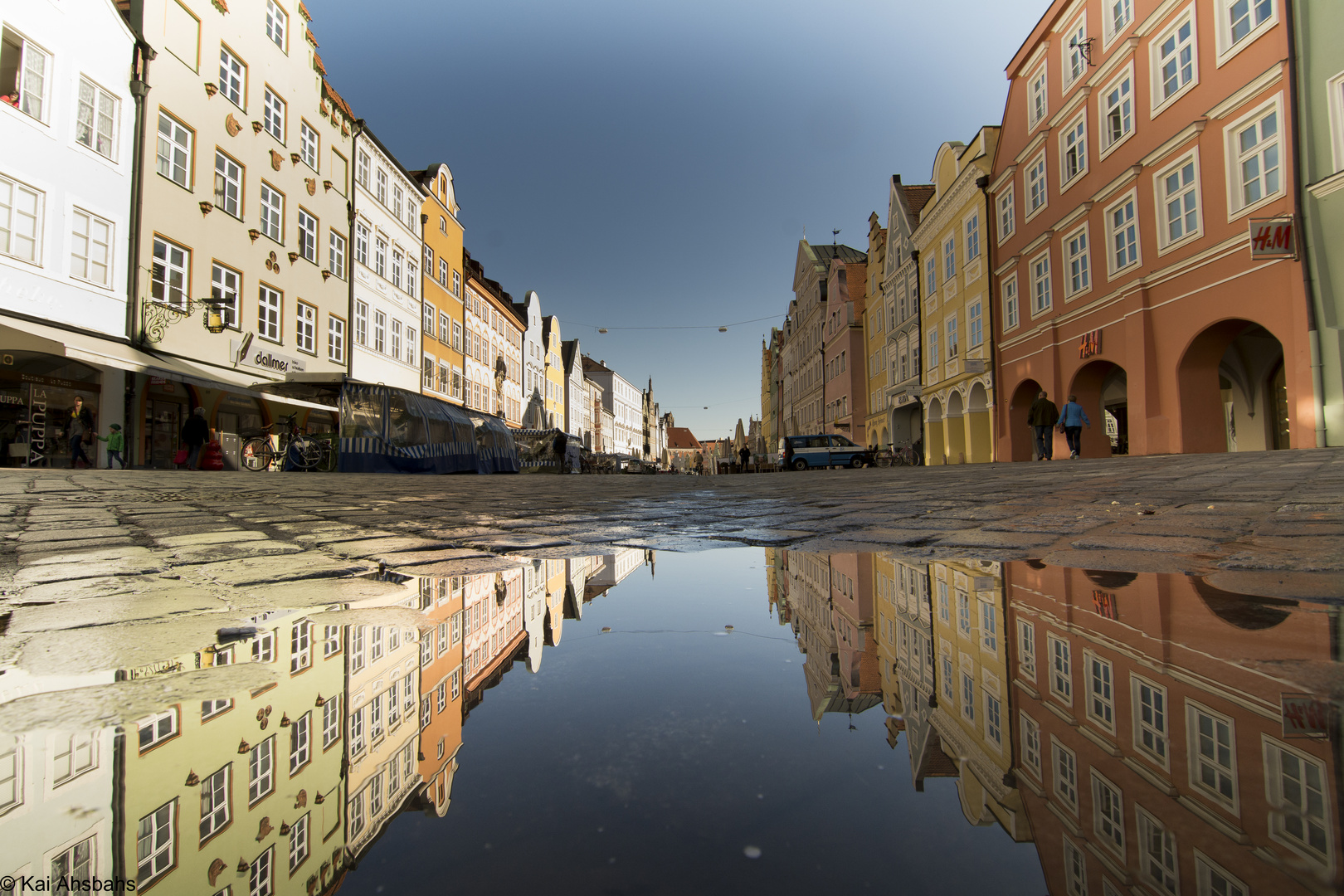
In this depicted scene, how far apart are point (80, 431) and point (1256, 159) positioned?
22.9 meters

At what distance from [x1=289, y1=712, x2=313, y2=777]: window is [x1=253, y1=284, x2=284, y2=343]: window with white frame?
20.3 metres

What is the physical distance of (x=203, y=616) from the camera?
1.66m

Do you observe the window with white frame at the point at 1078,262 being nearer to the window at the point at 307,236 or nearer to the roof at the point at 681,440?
the window at the point at 307,236

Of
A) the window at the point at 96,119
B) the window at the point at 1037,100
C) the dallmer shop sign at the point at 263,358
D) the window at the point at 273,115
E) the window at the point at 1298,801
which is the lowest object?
the window at the point at 1298,801

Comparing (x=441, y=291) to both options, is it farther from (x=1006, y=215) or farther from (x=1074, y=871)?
(x=1074, y=871)

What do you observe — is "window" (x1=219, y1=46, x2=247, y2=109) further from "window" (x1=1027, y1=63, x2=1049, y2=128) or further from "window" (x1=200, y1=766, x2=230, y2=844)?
"window" (x1=1027, y1=63, x2=1049, y2=128)

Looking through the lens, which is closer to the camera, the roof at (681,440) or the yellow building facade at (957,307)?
the yellow building facade at (957,307)

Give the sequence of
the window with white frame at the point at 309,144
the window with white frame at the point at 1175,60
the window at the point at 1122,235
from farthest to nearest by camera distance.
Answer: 1. the window with white frame at the point at 309,144
2. the window at the point at 1122,235
3. the window with white frame at the point at 1175,60

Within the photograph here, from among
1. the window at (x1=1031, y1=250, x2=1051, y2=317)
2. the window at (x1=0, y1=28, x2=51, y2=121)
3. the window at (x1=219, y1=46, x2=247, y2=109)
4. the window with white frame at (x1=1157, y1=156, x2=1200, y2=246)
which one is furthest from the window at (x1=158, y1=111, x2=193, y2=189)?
the window at (x1=1031, y1=250, x2=1051, y2=317)

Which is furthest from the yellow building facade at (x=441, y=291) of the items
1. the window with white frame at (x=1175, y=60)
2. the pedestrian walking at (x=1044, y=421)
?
the window with white frame at (x=1175, y=60)

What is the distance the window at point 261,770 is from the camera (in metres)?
0.84

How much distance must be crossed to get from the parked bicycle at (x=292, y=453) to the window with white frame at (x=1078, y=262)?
20284 millimetres

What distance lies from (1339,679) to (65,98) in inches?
739

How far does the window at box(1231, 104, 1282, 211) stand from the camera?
1225 centimetres
